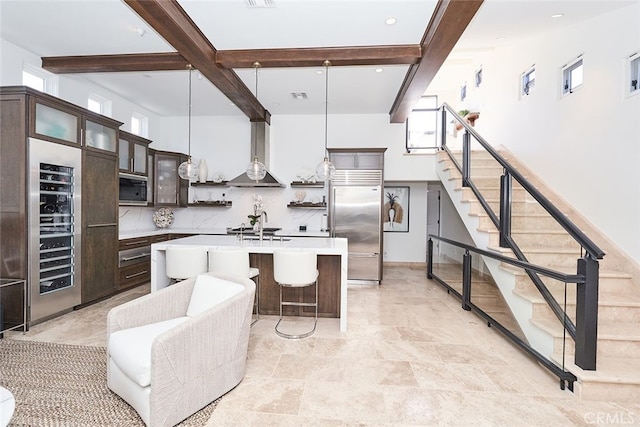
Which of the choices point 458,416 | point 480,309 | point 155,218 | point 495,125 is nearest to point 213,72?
point 155,218

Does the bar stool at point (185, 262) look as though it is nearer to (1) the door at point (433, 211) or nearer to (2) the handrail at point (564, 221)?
(2) the handrail at point (564, 221)

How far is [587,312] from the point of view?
2.15 metres

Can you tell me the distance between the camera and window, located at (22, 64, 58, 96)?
3.79 m

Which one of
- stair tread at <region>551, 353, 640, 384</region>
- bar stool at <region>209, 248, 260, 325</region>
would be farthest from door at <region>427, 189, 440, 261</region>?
bar stool at <region>209, 248, 260, 325</region>

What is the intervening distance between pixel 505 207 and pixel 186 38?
406 cm

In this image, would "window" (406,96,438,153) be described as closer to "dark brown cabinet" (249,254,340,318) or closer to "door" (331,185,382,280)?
"door" (331,185,382,280)

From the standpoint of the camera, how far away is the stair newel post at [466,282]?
4043 millimetres

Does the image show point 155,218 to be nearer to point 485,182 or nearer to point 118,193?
point 118,193

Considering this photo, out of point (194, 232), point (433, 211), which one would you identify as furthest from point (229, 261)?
point (433, 211)

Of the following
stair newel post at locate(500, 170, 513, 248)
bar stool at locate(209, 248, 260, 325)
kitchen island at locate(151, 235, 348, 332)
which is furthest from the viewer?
kitchen island at locate(151, 235, 348, 332)

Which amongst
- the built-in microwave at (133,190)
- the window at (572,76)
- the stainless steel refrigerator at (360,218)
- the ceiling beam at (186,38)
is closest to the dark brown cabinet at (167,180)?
the built-in microwave at (133,190)

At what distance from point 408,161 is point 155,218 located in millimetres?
5478

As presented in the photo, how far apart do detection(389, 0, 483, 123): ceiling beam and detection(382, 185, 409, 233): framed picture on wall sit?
8.63 feet

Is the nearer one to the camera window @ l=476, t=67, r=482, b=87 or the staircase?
the staircase
